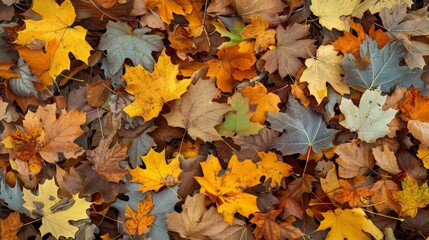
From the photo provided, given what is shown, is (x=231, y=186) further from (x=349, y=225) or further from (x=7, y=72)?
(x=7, y=72)

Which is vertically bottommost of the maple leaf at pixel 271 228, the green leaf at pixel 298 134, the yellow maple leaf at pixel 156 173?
the maple leaf at pixel 271 228

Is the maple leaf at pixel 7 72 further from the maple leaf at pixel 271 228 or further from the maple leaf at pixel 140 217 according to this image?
the maple leaf at pixel 271 228

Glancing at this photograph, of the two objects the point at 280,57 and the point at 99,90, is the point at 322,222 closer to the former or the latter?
the point at 280,57

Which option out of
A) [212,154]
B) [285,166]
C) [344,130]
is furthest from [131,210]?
[344,130]

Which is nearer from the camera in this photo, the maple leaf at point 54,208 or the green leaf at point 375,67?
the maple leaf at point 54,208

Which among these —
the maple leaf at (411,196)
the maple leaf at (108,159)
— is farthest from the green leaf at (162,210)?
the maple leaf at (411,196)

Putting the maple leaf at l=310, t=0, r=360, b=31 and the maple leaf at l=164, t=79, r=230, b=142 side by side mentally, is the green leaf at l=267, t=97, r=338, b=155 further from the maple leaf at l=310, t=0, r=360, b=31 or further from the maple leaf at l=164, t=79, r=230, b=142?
the maple leaf at l=310, t=0, r=360, b=31
